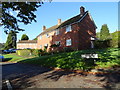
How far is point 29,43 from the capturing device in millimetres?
65562

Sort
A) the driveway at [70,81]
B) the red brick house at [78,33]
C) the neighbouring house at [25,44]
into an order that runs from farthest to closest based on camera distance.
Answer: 1. the neighbouring house at [25,44]
2. the red brick house at [78,33]
3. the driveway at [70,81]

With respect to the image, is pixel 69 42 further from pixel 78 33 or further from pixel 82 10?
pixel 82 10

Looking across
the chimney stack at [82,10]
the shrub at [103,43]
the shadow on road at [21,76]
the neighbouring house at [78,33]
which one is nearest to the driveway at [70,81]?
the shadow on road at [21,76]

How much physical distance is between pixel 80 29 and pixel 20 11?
1582 centimetres

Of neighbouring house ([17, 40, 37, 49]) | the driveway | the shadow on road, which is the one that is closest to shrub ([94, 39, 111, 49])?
the driveway

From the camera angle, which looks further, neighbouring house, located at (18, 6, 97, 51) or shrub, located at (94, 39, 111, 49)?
neighbouring house, located at (18, 6, 97, 51)

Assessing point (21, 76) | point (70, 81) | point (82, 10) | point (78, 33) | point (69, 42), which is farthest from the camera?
point (82, 10)

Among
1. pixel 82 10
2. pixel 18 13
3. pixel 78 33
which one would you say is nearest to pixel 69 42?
pixel 78 33

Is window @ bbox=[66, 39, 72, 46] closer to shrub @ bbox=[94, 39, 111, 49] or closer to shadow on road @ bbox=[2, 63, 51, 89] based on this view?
shrub @ bbox=[94, 39, 111, 49]

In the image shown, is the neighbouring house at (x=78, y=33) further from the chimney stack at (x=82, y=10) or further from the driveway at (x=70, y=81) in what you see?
the driveway at (x=70, y=81)

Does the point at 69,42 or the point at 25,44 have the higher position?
the point at 25,44

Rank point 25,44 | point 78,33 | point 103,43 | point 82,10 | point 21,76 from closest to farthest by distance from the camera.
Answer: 1. point 21,76
2. point 103,43
3. point 78,33
4. point 82,10
5. point 25,44

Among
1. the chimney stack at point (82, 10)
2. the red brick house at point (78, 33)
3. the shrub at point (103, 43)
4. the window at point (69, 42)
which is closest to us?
the shrub at point (103, 43)

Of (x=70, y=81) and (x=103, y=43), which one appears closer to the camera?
(x=70, y=81)
